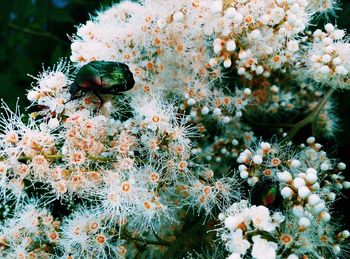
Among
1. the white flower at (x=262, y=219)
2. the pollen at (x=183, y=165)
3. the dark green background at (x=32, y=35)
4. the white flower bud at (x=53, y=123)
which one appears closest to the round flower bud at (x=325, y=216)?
the white flower at (x=262, y=219)

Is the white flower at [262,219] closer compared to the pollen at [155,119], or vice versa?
the white flower at [262,219]

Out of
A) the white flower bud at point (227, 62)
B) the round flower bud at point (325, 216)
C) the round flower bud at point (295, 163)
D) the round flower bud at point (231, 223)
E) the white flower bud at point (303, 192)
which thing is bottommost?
the round flower bud at point (325, 216)

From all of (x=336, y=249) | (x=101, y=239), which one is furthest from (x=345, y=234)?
(x=101, y=239)

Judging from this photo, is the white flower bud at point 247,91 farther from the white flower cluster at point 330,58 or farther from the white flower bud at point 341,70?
the white flower bud at point 341,70

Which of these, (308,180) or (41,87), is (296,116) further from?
(41,87)

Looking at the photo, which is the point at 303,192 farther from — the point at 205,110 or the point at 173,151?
the point at 205,110

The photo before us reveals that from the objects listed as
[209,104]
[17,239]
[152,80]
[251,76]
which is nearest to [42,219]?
[17,239]
